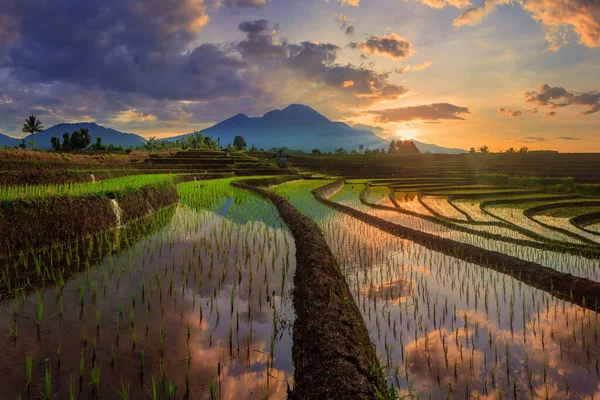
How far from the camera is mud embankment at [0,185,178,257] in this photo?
6180 millimetres

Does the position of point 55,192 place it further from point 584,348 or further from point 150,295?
point 584,348

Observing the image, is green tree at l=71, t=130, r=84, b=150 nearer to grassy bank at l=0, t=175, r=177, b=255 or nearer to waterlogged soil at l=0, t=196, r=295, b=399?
grassy bank at l=0, t=175, r=177, b=255

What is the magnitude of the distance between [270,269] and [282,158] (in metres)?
33.6

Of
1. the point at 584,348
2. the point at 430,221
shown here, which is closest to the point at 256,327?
the point at 584,348

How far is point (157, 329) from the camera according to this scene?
3.57m

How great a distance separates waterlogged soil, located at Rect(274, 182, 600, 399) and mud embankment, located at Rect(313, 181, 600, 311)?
225 millimetres

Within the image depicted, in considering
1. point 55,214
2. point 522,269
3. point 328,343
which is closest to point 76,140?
point 55,214

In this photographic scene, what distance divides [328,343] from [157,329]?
1.73 meters

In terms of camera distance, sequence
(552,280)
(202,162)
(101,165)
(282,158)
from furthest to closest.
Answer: (282,158) < (202,162) < (101,165) < (552,280)

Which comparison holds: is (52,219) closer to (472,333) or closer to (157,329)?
(157,329)

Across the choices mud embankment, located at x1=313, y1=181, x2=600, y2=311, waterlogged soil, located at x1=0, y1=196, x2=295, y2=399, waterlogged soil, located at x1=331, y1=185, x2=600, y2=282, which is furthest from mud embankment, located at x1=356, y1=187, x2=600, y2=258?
waterlogged soil, located at x1=0, y1=196, x2=295, y2=399

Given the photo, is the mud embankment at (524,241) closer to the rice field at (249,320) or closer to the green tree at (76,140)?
the rice field at (249,320)

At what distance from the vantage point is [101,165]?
70.9 ft

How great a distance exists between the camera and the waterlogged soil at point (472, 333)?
9.78ft
